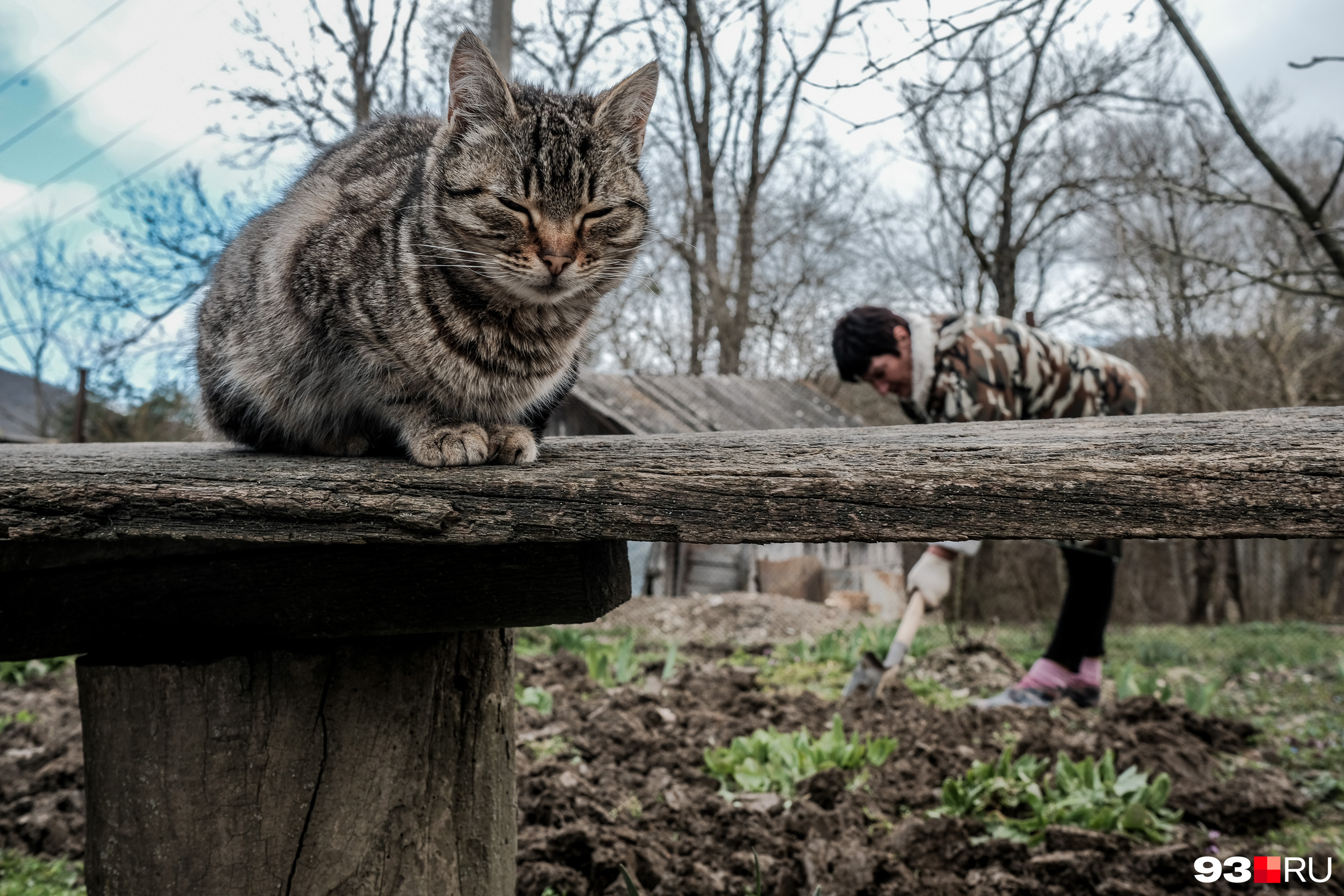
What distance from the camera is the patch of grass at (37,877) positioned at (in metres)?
2.40

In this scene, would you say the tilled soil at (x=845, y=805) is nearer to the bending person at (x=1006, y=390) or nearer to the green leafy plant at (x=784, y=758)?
the green leafy plant at (x=784, y=758)

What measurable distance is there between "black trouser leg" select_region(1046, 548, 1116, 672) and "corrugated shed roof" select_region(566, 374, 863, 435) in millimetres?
3212

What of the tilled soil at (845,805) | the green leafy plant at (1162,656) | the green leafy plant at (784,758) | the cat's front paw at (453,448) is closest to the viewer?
the cat's front paw at (453,448)

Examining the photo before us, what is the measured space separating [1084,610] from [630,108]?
12.5ft

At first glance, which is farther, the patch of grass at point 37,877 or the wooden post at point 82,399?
the wooden post at point 82,399

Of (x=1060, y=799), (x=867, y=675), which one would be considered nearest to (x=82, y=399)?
(x=867, y=675)

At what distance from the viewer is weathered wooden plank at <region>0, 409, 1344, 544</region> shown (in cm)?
111

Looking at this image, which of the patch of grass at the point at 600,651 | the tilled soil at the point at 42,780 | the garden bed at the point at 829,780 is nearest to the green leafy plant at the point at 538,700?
the garden bed at the point at 829,780

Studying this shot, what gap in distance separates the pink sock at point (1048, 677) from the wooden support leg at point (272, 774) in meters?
3.82

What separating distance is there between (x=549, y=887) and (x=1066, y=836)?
1503 millimetres

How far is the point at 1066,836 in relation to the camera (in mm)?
2578

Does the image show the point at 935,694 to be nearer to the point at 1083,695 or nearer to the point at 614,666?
the point at 1083,695

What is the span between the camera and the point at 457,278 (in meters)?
1.80

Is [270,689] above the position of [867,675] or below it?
above
